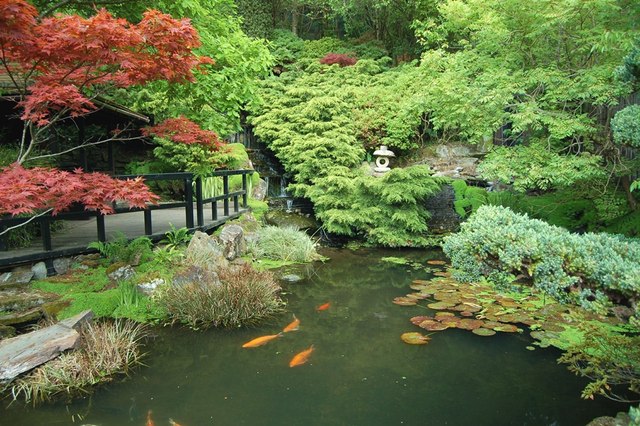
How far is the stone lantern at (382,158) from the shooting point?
12112 mm

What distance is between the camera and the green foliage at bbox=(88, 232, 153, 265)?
6.23 meters

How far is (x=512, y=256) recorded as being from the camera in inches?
168

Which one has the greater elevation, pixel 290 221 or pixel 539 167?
pixel 539 167

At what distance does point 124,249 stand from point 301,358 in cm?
327

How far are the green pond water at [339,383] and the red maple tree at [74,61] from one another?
1.87 m

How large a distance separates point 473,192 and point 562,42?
416cm

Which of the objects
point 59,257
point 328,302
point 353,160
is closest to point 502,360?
point 328,302

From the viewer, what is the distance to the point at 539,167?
6.77 m

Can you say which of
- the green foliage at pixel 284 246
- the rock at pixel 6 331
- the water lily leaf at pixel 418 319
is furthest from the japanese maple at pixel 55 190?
the green foliage at pixel 284 246

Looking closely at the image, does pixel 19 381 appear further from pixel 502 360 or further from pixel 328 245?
pixel 328 245

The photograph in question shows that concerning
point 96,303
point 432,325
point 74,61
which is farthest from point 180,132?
point 432,325

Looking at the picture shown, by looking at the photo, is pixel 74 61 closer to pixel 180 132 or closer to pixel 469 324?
pixel 180 132

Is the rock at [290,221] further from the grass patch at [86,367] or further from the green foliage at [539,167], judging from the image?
the grass patch at [86,367]

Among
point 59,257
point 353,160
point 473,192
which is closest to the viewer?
point 59,257
